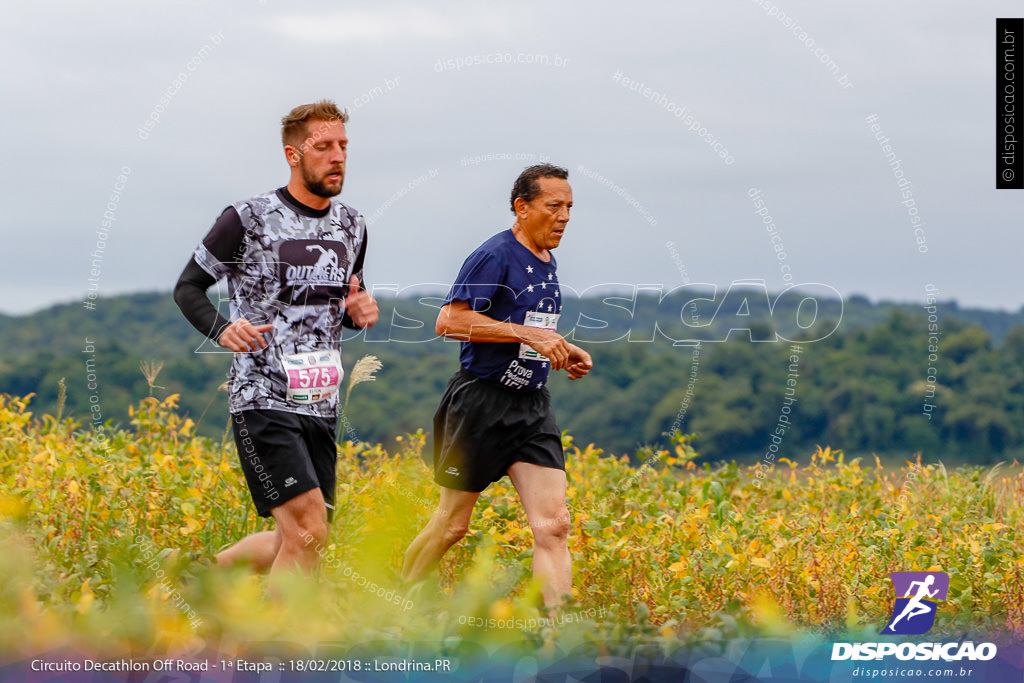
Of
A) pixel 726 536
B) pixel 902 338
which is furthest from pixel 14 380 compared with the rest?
pixel 902 338

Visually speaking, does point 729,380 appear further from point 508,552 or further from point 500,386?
point 500,386

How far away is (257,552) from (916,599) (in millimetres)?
2904

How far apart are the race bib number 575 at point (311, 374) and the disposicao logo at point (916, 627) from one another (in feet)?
7.39

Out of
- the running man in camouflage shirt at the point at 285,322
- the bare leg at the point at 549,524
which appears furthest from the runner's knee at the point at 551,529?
the running man in camouflage shirt at the point at 285,322

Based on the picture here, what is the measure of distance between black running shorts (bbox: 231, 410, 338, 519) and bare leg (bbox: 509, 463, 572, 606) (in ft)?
3.06

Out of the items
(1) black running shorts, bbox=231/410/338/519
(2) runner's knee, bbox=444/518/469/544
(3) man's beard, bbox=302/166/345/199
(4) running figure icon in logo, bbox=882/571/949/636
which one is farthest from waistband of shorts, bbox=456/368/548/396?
(4) running figure icon in logo, bbox=882/571/949/636

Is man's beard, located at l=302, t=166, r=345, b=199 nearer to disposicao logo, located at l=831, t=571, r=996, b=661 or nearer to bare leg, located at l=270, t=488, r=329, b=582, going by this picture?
bare leg, located at l=270, t=488, r=329, b=582

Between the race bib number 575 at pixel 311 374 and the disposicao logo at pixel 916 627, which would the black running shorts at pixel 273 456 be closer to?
the race bib number 575 at pixel 311 374

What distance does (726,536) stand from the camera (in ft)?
18.4

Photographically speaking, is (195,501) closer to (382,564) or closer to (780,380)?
(382,564)

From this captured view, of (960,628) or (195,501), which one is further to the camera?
(195,501)

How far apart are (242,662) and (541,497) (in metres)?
1.49

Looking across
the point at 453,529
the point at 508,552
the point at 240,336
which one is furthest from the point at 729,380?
the point at 240,336

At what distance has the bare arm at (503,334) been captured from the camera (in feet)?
15.1
